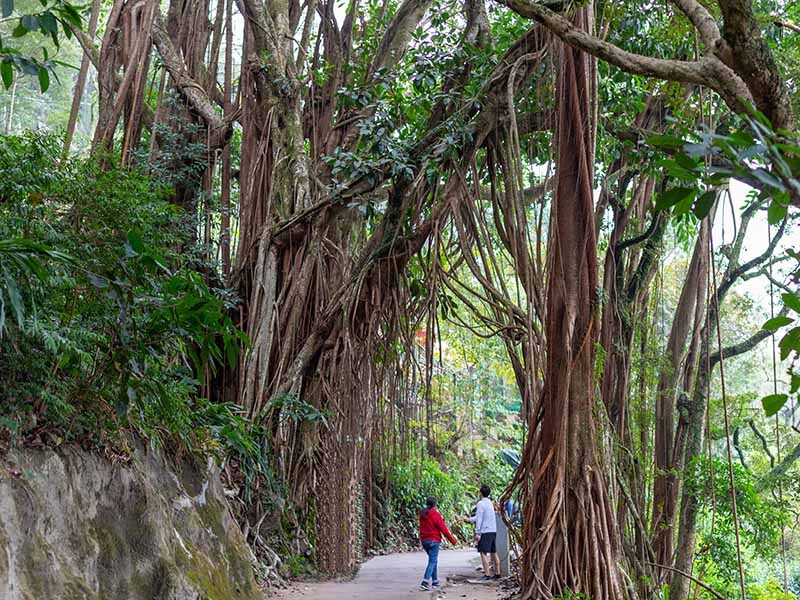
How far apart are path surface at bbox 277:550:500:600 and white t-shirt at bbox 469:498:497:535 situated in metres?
0.49

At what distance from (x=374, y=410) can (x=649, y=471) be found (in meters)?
2.62

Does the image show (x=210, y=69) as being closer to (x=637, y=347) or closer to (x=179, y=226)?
(x=179, y=226)

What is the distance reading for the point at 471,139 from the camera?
520cm

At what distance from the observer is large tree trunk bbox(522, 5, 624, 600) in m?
4.09

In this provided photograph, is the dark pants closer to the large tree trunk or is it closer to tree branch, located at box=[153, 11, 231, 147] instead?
the large tree trunk

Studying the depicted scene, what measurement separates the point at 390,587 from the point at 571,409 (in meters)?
2.93

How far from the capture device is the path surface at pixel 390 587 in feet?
18.7

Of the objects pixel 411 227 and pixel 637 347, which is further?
pixel 637 347

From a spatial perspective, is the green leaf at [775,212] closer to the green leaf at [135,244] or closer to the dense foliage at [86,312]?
the dense foliage at [86,312]

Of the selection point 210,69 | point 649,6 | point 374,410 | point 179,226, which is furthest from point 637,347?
point 210,69

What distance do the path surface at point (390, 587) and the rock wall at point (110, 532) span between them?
1.30m

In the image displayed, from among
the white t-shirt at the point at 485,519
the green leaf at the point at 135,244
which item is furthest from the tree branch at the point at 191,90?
the green leaf at the point at 135,244

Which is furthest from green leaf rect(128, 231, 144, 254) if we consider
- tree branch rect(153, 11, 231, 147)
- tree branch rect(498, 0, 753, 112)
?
tree branch rect(153, 11, 231, 147)

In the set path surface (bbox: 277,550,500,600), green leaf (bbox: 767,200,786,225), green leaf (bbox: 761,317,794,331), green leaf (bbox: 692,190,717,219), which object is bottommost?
path surface (bbox: 277,550,500,600)
